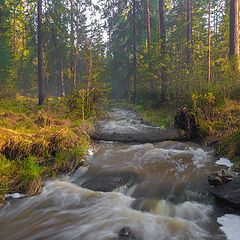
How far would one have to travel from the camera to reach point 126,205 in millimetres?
6516

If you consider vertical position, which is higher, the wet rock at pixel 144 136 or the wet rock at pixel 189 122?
the wet rock at pixel 189 122

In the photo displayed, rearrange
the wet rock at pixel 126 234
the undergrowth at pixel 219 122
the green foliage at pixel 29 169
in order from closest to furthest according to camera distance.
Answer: the wet rock at pixel 126 234, the green foliage at pixel 29 169, the undergrowth at pixel 219 122

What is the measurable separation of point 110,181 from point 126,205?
1326mm

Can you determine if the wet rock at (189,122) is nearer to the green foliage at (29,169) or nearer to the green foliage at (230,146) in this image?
the green foliage at (230,146)

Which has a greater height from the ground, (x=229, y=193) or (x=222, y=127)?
(x=222, y=127)

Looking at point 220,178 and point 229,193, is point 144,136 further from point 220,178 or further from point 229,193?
point 229,193

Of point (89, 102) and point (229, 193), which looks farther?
point (89, 102)

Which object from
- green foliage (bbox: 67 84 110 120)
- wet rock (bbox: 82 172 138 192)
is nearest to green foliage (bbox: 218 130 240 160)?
wet rock (bbox: 82 172 138 192)

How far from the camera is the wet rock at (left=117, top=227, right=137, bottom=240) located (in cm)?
515

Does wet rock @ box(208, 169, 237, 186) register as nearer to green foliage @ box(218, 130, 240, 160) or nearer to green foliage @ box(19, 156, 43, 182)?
green foliage @ box(218, 130, 240, 160)

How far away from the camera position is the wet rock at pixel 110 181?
748 cm

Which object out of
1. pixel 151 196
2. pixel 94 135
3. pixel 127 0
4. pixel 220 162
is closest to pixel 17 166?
pixel 151 196

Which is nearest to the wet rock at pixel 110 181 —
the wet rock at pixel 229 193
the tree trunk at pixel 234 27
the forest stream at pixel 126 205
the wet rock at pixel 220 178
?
the forest stream at pixel 126 205

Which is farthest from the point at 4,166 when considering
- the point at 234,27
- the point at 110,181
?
the point at 234,27
